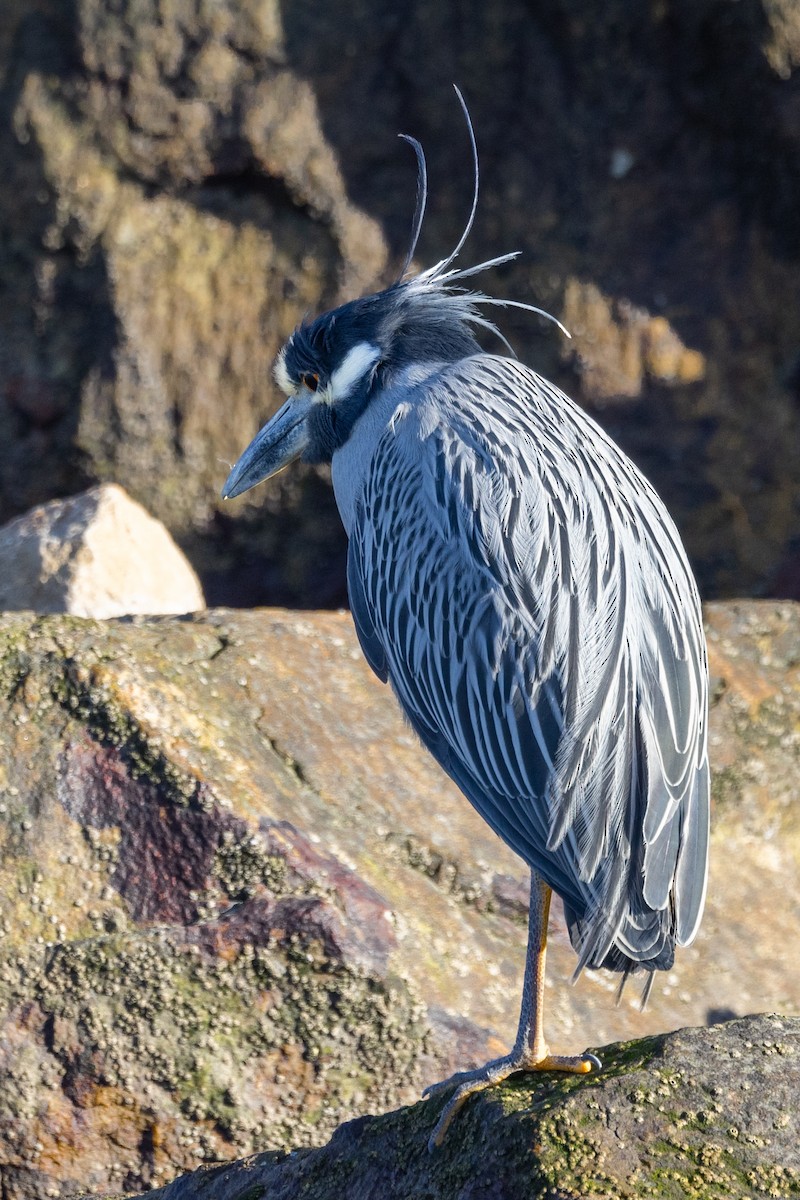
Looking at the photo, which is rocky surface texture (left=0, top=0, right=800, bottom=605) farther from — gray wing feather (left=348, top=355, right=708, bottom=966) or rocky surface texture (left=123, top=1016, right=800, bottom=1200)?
rocky surface texture (left=123, top=1016, right=800, bottom=1200)

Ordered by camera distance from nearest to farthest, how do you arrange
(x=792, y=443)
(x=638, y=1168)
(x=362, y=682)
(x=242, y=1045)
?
(x=638, y=1168), (x=242, y=1045), (x=362, y=682), (x=792, y=443)

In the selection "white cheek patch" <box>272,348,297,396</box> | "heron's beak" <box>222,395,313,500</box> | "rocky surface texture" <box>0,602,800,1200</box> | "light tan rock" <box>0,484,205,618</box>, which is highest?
"white cheek patch" <box>272,348,297,396</box>

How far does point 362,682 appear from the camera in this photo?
4.30 m

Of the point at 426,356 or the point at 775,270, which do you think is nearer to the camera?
the point at 426,356

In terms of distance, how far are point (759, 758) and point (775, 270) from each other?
3.19m

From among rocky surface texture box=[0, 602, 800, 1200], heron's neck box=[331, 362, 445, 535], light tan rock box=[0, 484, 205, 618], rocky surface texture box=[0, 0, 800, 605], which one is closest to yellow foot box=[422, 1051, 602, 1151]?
rocky surface texture box=[0, 602, 800, 1200]

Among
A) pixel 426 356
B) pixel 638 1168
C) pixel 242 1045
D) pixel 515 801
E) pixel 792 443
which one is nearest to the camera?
pixel 638 1168

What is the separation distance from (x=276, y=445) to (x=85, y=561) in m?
1.15

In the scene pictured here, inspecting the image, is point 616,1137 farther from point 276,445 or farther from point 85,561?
point 85,561

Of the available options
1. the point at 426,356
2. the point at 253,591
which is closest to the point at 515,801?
the point at 426,356

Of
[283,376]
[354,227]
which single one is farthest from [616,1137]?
[354,227]

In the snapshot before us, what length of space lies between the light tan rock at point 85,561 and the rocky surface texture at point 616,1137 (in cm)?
242

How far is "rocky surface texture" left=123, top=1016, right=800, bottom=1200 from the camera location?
85.0 inches

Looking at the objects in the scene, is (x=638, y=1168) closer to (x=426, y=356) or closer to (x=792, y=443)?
(x=426, y=356)
